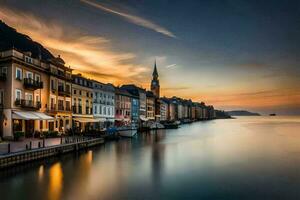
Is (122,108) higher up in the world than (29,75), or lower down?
lower down

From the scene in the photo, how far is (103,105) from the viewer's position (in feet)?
234

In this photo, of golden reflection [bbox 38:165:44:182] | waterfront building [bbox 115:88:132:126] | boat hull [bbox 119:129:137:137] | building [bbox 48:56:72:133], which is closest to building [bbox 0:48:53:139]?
building [bbox 48:56:72:133]

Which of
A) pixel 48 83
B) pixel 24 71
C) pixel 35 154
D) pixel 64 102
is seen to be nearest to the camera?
pixel 35 154

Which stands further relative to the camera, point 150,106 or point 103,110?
point 150,106

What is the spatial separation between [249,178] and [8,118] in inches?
1307

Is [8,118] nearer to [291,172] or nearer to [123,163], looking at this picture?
[123,163]

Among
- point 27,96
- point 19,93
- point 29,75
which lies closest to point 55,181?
point 19,93

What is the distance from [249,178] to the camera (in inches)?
953

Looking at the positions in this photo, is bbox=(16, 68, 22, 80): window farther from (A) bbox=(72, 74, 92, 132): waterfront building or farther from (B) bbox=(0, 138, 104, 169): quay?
(A) bbox=(72, 74, 92, 132): waterfront building

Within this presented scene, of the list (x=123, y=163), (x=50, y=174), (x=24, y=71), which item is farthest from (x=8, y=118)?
(x=123, y=163)

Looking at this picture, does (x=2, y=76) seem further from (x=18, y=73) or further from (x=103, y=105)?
(x=103, y=105)

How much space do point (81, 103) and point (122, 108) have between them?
30.6 meters

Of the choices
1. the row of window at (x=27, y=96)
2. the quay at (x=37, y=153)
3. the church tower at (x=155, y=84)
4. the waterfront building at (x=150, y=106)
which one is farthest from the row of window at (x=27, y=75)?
the church tower at (x=155, y=84)

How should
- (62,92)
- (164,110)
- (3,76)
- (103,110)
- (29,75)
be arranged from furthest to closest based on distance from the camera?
(164,110)
(103,110)
(62,92)
(29,75)
(3,76)
